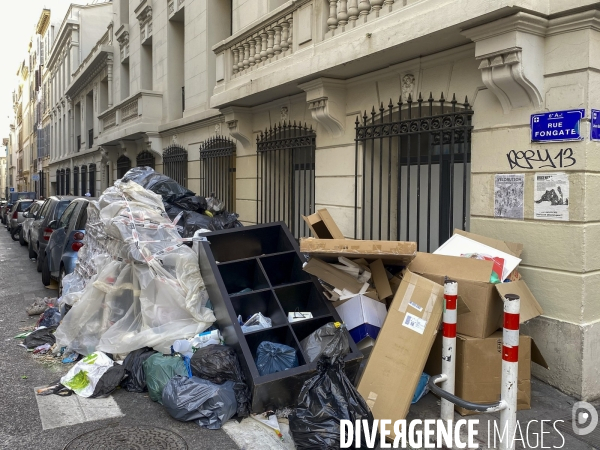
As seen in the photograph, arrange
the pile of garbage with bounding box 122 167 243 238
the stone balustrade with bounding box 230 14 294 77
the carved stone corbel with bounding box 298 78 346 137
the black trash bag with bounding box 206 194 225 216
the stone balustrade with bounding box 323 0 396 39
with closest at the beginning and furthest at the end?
the stone balustrade with bounding box 323 0 396 39
the carved stone corbel with bounding box 298 78 346 137
the pile of garbage with bounding box 122 167 243 238
the stone balustrade with bounding box 230 14 294 77
the black trash bag with bounding box 206 194 225 216

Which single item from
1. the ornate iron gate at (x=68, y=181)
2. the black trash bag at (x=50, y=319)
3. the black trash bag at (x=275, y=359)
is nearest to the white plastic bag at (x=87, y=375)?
the black trash bag at (x=275, y=359)

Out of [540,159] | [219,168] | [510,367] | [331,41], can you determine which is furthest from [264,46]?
[510,367]

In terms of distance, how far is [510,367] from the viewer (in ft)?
10.0

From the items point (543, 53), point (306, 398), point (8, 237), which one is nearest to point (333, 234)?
point (306, 398)

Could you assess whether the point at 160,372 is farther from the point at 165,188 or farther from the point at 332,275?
the point at 165,188

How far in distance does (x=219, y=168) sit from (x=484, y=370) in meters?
7.20

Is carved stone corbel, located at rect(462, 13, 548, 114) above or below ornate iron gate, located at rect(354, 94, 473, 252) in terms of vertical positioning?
above

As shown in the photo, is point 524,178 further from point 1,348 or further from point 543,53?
point 1,348

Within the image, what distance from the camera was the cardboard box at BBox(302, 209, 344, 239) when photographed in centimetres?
500

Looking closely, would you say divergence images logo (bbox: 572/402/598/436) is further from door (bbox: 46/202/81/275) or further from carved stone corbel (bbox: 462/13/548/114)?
door (bbox: 46/202/81/275)

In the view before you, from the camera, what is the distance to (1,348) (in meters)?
5.48

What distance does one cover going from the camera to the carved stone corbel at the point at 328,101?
6.25 metres

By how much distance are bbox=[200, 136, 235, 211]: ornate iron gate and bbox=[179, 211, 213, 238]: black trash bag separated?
10.2 feet

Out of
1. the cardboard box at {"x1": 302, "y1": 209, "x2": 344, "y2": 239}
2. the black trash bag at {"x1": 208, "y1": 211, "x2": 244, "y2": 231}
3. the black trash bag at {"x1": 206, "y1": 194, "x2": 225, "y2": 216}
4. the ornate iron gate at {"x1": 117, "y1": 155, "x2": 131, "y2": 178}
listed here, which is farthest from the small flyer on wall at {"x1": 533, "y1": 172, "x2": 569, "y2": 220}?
the ornate iron gate at {"x1": 117, "y1": 155, "x2": 131, "y2": 178}
